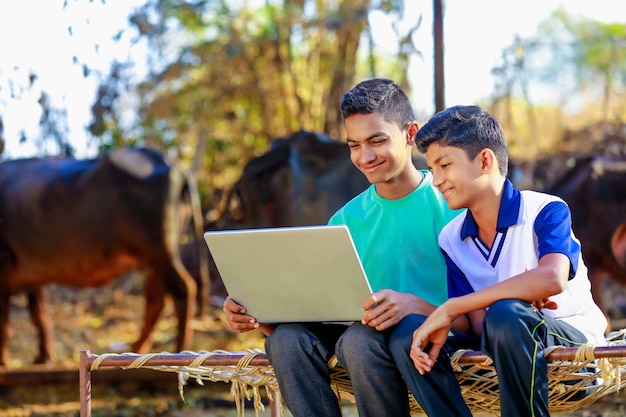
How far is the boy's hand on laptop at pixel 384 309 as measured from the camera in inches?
95.6

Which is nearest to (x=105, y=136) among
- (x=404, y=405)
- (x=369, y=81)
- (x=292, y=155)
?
(x=292, y=155)

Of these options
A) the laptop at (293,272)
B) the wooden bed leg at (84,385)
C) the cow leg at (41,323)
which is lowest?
the cow leg at (41,323)

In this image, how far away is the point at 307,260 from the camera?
2.44m

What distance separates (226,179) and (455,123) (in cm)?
677

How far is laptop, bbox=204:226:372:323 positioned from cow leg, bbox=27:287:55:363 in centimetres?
431

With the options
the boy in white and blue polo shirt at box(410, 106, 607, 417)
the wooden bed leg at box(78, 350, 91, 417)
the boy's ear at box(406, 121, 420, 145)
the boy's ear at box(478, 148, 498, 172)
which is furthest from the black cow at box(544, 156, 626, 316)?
the wooden bed leg at box(78, 350, 91, 417)

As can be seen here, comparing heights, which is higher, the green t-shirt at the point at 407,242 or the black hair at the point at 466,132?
the black hair at the point at 466,132

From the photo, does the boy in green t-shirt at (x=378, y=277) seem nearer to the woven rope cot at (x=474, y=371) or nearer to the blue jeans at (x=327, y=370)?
the blue jeans at (x=327, y=370)

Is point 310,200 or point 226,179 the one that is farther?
point 226,179

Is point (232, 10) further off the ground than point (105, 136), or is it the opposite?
point (232, 10)

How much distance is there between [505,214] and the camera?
8.29 ft

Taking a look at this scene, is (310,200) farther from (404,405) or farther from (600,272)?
(404,405)

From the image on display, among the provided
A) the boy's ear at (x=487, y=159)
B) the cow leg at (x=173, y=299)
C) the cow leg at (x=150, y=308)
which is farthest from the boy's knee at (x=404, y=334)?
the cow leg at (x=150, y=308)

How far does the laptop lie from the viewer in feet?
7.84
